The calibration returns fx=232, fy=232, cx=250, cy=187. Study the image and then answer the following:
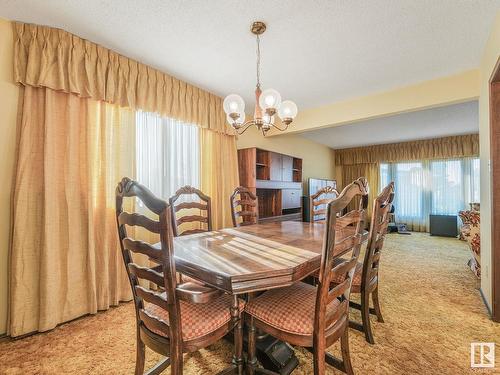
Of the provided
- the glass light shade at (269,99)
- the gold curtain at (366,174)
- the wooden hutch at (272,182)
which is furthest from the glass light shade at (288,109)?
the gold curtain at (366,174)

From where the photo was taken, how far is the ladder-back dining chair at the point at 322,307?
979 mm

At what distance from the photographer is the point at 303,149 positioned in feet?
18.7

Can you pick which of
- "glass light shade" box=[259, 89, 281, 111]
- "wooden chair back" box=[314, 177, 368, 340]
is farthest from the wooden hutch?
"wooden chair back" box=[314, 177, 368, 340]

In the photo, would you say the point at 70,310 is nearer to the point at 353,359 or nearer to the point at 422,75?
the point at 353,359

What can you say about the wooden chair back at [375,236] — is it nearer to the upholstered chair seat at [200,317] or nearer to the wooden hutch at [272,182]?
the upholstered chair seat at [200,317]

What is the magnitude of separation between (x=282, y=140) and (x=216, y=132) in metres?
1.88

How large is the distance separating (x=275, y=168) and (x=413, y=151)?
4458 millimetres

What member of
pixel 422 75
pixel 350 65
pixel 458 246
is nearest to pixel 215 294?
pixel 350 65

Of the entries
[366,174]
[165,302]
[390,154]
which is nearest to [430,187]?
[390,154]

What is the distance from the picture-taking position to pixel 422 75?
2670 millimetres

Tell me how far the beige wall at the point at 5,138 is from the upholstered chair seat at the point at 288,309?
1880 mm

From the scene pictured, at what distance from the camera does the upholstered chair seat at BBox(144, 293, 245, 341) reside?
1052 millimetres

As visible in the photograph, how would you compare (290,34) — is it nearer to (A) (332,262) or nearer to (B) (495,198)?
(A) (332,262)

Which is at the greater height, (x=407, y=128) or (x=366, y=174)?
(x=407, y=128)
